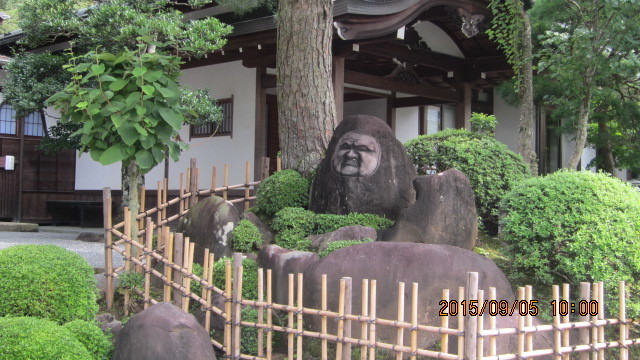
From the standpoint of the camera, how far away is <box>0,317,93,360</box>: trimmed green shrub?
13.6 feet

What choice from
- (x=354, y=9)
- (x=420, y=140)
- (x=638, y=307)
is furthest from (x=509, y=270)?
(x=354, y=9)

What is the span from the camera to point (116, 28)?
31.7 feet

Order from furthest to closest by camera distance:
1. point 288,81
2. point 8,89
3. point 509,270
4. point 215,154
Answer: point 215,154 → point 8,89 → point 288,81 → point 509,270

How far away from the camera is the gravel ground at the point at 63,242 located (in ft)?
35.1

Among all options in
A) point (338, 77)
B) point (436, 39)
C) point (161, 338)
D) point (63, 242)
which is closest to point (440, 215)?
point (161, 338)

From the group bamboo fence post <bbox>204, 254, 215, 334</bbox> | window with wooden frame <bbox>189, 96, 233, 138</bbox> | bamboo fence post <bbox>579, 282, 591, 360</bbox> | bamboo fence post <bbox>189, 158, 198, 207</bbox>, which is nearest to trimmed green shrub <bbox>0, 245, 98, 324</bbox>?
bamboo fence post <bbox>204, 254, 215, 334</bbox>

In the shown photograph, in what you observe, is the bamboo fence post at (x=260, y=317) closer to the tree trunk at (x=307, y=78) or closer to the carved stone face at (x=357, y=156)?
the carved stone face at (x=357, y=156)

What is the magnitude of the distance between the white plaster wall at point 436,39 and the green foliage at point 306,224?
7.40 m

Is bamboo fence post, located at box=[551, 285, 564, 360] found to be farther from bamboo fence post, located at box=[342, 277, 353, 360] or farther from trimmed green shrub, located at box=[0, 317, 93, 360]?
trimmed green shrub, located at box=[0, 317, 93, 360]

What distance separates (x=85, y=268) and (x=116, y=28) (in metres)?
5.25

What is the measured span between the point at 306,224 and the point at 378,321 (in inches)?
108

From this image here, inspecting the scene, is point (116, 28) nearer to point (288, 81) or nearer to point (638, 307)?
point (288, 81)
